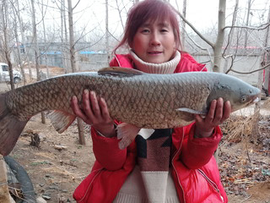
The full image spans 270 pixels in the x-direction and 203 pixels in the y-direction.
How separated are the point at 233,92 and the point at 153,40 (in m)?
0.66

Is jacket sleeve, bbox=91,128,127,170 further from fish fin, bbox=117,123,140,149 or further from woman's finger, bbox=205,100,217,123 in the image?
woman's finger, bbox=205,100,217,123

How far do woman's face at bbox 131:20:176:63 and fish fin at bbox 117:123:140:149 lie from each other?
0.54m

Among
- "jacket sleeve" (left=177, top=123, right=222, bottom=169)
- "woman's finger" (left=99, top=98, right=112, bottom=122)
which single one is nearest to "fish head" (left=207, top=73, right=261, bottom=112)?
"jacket sleeve" (left=177, top=123, right=222, bottom=169)

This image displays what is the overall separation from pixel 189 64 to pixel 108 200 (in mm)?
1216

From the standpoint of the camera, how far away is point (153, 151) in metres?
1.71

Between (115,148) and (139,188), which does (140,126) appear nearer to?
(115,148)

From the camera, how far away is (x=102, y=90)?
1592mm

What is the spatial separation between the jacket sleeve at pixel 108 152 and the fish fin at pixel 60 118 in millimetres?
231

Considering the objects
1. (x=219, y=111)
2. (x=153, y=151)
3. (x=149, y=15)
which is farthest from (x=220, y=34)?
(x=153, y=151)

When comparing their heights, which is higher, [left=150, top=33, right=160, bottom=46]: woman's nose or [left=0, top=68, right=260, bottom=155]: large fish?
[left=150, top=33, right=160, bottom=46]: woman's nose

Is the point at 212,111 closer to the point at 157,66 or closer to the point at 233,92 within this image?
the point at 233,92

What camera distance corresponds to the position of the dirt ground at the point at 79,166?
4.67 meters

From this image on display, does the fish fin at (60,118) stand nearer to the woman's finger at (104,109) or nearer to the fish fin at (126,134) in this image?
the woman's finger at (104,109)

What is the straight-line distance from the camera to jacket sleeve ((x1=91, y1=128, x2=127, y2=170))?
5.35 feet
